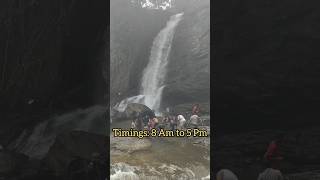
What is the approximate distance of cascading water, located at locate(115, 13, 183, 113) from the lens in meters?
5.37

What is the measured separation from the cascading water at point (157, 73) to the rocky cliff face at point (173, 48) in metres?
0.07

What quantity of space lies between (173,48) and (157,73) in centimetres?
39

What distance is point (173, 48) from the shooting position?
5.41 m

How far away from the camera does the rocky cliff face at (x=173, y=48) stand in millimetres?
5293

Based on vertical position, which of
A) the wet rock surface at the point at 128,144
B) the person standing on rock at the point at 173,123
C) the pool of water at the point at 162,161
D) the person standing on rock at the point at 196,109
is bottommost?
the pool of water at the point at 162,161
